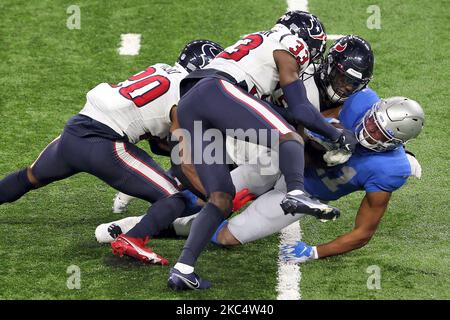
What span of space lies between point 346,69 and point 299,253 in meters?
1.06

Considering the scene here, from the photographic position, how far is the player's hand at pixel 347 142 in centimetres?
557

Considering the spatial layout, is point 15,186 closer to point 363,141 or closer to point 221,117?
point 221,117

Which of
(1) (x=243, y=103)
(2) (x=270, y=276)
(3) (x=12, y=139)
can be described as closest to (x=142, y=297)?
(2) (x=270, y=276)

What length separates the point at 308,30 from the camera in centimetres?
594

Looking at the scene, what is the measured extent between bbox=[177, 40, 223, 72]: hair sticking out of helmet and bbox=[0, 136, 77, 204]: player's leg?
88 cm

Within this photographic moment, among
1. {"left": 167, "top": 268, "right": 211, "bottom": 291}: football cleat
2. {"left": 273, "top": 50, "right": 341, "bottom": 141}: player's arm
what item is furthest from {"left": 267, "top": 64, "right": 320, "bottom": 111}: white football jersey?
{"left": 167, "top": 268, "right": 211, "bottom": 291}: football cleat

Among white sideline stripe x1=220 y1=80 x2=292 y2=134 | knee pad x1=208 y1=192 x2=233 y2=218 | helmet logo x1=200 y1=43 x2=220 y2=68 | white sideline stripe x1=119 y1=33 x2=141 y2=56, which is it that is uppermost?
white sideline stripe x1=220 y1=80 x2=292 y2=134

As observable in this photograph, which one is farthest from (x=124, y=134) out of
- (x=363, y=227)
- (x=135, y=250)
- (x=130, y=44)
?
(x=130, y=44)

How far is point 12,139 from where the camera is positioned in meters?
7.65

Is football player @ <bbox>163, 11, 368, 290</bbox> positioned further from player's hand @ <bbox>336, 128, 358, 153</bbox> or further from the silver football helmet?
the silver football helmet

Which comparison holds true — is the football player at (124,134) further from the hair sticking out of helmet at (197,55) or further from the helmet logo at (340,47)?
the helmet logo at (340,47)

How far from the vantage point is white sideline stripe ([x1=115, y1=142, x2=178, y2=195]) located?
5.78 m

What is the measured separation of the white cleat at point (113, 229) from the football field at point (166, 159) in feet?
0.25
